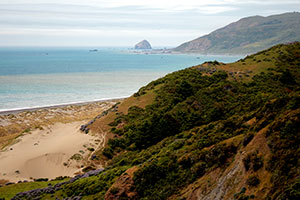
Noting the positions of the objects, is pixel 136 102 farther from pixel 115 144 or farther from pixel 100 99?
pixel 100 99

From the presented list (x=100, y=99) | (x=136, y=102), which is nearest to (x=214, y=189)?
(x=136, y=102)

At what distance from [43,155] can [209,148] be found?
68.5ft

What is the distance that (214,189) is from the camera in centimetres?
1436

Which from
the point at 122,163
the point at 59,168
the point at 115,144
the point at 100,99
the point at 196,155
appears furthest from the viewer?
the point at 100,99

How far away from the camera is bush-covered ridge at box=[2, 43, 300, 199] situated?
516 inches

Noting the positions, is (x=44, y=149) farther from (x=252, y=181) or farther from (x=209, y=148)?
(x=252, y=181)

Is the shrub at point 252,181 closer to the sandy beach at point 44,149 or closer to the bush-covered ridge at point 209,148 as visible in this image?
the bush-covered ridge at point 209,148

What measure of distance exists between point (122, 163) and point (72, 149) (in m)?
9.21

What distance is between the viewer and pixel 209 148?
716 inches

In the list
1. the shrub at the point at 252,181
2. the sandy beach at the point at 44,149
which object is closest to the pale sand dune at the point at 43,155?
the sandy beach at the point at 44,149

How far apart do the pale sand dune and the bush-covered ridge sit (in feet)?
13.2

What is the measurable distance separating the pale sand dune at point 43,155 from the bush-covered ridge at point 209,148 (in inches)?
158

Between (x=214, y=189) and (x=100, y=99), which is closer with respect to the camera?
(x=214, y=189)

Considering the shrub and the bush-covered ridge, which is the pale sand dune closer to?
the bush-covered ridge
